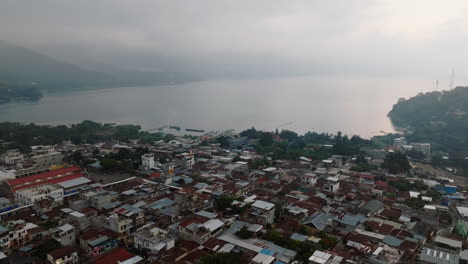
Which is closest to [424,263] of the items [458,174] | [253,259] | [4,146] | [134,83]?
[253,259]

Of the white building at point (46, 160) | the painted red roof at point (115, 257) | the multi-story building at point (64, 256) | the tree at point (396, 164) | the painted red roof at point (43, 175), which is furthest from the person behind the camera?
the tree at point (396, 164)

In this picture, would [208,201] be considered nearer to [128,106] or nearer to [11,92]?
[128,106]

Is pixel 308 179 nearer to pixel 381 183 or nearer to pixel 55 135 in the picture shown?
pixel 381 183

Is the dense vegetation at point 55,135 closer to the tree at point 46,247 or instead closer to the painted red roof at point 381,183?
the tree at point 46,247

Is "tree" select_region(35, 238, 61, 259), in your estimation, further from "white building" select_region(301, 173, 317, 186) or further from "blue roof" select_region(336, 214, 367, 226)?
"white building" select_region(301, 173, 317, 186)

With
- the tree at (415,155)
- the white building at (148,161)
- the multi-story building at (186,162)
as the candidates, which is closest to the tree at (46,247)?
the white building at (148,161)

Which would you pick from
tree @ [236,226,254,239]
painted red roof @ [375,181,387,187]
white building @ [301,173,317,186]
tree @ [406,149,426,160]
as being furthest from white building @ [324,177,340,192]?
tree @ [406,149,426,160]

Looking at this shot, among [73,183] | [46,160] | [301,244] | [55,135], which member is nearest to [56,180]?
[73,183]
